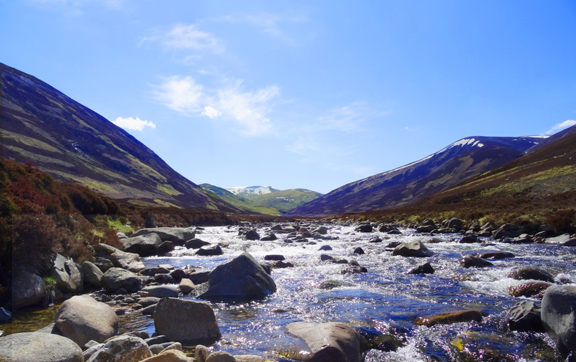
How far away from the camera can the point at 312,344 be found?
709 cm

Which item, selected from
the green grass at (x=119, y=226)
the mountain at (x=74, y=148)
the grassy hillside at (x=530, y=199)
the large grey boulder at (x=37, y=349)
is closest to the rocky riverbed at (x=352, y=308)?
the large grey boulder at (x=37, y=349)

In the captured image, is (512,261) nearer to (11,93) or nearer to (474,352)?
(474,352)

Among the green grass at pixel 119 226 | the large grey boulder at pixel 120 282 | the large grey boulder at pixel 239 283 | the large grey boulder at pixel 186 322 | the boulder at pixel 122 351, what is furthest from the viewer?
the green grass at pixel 119 226

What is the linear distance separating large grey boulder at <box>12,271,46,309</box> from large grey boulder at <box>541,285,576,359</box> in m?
13.2

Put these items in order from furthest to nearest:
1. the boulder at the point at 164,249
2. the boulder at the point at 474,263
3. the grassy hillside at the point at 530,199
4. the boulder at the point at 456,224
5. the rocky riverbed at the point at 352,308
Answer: the boulder at the point at 456,224, the grassy hillside at the point at 530,199, the boulder at the point at 164,249, the boulder at the point at 474,263, the rocky riverbed at the point at 352,308

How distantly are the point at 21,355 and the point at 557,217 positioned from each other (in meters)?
32.1

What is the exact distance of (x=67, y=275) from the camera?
36.9 ft

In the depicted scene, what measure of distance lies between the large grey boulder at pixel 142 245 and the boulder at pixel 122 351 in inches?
650

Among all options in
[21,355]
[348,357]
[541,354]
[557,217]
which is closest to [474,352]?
[541,354]

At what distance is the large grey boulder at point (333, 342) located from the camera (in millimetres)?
6688

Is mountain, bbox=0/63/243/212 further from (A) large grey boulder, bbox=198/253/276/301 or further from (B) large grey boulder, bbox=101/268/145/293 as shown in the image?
(A) large grey boulder, bbox=198/253/276/301

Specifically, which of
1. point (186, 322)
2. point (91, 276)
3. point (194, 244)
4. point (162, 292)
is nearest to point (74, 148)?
point (194, 244)

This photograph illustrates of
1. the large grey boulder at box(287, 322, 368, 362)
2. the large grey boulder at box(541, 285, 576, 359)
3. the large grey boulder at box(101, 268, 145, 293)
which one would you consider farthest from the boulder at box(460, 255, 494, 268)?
the large grey boulder at box(101, 268, 145, 293)

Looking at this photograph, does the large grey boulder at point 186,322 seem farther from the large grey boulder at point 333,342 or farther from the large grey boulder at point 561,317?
the large grey boulder at point 561,317
